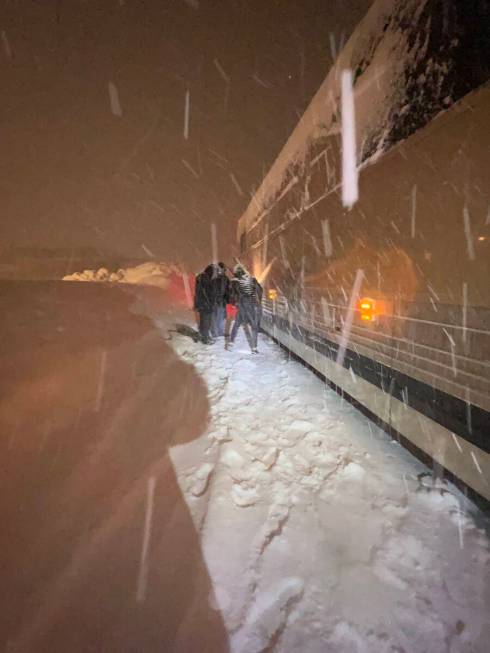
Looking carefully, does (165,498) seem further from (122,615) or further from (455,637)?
(455,637)

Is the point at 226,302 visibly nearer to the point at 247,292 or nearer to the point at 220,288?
the point at 220,288

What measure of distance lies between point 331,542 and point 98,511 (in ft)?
5.93

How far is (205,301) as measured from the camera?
286 inches

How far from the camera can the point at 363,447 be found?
11.0ft

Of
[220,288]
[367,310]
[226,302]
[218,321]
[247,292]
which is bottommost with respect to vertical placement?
[218,321]

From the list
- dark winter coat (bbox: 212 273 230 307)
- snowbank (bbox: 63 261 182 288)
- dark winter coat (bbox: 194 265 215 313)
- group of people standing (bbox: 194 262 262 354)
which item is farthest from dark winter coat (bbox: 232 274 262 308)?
snowbank (bbox: 63 261 182 288)

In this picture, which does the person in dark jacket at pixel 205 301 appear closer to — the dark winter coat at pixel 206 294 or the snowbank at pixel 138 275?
the dark winter coat at pixel 206 294

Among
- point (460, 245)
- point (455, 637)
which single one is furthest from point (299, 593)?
point (460, 245)

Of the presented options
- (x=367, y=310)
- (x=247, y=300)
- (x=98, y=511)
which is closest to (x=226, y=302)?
(x=247, y=300)

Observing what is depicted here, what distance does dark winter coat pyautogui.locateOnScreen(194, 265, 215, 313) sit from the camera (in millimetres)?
7252

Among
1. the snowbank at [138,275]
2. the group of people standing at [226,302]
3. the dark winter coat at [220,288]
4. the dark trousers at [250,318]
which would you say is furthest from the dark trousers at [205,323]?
the snowbank at [138,275]

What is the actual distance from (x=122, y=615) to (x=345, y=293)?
4.35 meters

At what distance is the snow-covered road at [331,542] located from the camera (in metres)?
1.73

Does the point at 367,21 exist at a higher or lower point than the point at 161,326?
higher
